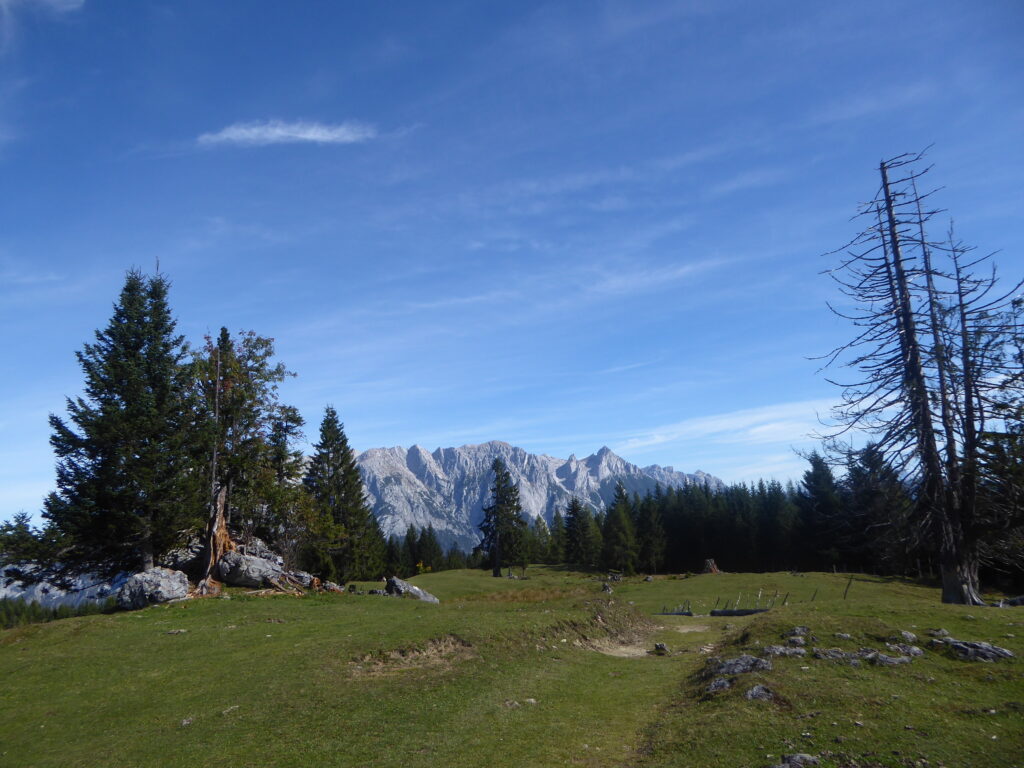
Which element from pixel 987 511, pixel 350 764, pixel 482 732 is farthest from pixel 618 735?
pixel 987 511

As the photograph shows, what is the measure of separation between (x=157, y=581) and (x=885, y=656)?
3388 cm

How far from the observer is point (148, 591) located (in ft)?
Result: 102

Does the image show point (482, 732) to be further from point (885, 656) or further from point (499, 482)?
point (499, 482)

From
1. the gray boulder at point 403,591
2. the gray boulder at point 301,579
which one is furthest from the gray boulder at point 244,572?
the gray boulder at point 403,591

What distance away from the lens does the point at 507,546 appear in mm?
86625

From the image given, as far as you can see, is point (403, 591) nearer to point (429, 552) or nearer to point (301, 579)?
point (301, 579)

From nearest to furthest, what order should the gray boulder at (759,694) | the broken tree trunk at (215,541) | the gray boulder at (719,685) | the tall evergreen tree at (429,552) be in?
1. the gray boulder at (759,694)
2. the gray boulder at (719,685)
3. the broken tree trunk at (215,541)
4. the tall evergreen tree at (429,552)

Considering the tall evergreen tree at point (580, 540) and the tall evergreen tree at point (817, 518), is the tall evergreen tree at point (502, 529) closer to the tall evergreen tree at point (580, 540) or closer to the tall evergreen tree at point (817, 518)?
the tall evergreen tree at point (580, 540)

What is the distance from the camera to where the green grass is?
11.3 m

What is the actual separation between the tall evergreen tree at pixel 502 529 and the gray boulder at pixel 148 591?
182 ft

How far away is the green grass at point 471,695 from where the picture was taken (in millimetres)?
11336

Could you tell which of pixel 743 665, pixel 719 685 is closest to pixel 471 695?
pixel 719 685

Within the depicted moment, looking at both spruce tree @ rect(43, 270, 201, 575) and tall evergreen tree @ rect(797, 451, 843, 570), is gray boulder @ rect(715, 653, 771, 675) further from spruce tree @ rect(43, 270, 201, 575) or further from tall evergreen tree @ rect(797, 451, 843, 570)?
tall evergreen tree @ rect(797, 451, 843, 570)

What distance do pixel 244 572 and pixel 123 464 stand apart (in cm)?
978
